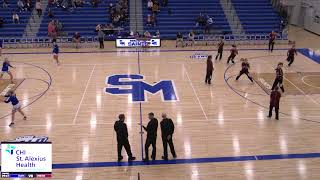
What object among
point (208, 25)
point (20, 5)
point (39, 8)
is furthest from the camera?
point (20, 5)

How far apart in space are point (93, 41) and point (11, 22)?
22.3 feet

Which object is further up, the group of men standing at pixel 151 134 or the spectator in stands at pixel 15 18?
the spectator in stands at pixel 15 18

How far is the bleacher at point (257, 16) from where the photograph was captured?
3197 centimetres

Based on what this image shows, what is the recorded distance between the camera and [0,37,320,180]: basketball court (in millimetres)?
11906

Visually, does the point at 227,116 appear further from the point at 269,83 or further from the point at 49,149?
the point at 49,149

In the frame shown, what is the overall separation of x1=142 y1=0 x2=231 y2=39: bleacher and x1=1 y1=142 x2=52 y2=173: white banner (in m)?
24.1

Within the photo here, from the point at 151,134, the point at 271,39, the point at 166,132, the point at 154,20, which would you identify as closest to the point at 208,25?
the point at 154,20

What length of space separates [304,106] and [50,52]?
16.5m

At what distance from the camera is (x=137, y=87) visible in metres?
19.4

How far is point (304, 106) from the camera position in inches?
664

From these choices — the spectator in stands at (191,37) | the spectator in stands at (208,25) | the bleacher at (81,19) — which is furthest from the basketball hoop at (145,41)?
the spectator in stands at (208,25)

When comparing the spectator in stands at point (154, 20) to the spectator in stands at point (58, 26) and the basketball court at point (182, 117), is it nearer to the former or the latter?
the spectator in stands at point (58, 26)

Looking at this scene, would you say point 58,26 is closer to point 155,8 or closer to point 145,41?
point 145,41

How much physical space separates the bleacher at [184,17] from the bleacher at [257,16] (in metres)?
1.48
